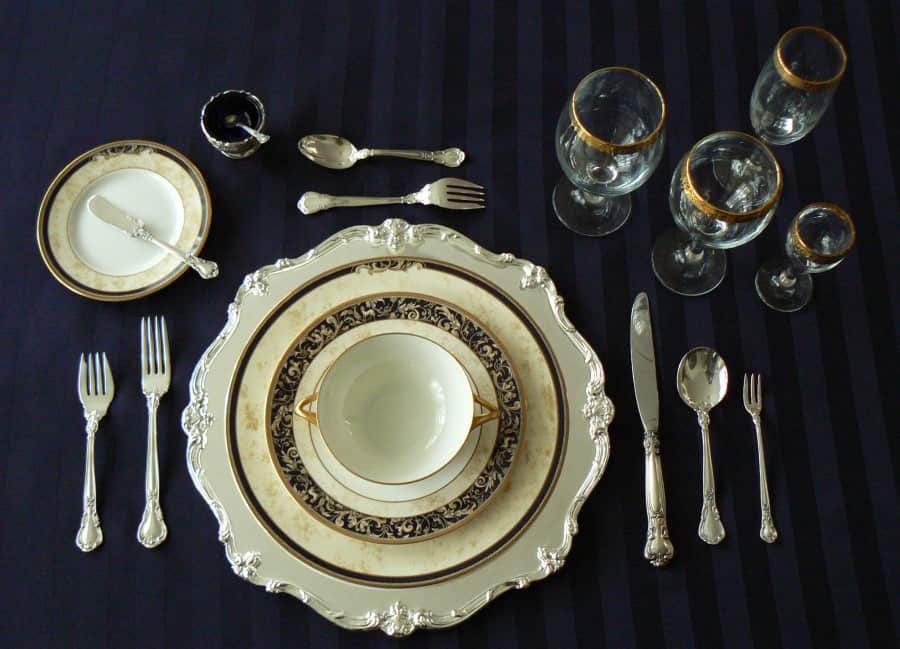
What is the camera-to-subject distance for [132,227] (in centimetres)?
106

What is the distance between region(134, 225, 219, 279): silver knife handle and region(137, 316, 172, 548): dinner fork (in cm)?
→ 9

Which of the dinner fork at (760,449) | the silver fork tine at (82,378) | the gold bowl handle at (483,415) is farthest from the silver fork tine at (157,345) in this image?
the dinner fork at (760,449)

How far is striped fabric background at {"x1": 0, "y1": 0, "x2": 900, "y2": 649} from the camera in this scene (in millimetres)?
976

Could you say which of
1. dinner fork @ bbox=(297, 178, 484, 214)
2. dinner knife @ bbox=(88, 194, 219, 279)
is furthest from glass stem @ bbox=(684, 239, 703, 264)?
dinner knife @ bbox=(88, 194, 219, 279)

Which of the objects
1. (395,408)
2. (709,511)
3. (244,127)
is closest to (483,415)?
(395,408)

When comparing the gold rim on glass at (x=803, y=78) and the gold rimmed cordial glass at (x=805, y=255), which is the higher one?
the gold rim on glass at (x=803, y=78)

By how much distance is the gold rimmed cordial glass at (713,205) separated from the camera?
3.00ft

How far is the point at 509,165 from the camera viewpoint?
1128 mm

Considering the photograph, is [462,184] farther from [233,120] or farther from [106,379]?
[106,379]

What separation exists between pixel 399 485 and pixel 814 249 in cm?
68

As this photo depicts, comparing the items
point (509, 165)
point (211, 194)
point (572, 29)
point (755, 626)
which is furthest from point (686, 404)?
point (211, 194)

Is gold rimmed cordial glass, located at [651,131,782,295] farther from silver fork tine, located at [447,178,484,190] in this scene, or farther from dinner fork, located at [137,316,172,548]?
dinner fork, located at [137,316,172,548]

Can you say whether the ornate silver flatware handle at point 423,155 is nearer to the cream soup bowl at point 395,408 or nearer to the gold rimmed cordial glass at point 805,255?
the cream soup bowl at point 395,408

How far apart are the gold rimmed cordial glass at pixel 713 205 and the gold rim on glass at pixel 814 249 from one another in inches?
2.3
